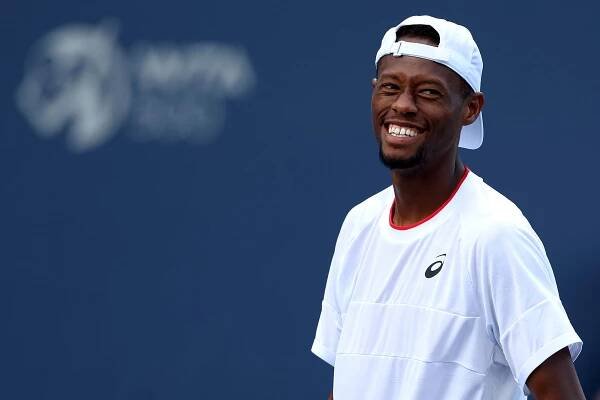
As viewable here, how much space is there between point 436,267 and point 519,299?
208mm

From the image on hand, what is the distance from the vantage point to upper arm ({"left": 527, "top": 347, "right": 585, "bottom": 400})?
239 cm

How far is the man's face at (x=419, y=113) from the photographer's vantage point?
2598 millimetres

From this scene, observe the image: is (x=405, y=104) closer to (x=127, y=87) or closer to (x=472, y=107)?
(x=472, y=107)

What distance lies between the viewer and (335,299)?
Result: 294cm

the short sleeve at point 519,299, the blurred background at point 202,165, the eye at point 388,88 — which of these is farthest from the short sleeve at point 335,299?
the blurred background at point 202,165

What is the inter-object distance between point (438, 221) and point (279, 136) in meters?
1.81

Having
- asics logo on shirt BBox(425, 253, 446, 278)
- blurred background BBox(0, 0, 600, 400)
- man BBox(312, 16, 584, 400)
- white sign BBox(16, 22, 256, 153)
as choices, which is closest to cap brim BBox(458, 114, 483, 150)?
man BBox(312, 16, 584, 400)

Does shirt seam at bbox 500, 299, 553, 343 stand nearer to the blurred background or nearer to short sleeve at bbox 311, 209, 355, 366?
short sleeve at bbox 311, 209, 355, 366

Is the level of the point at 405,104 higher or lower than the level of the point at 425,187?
higher

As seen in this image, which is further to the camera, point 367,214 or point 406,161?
point 367,214

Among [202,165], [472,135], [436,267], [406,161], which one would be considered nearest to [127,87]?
[202,165]

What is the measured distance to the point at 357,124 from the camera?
4352 millimetres

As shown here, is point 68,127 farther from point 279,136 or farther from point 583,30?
point 583,30

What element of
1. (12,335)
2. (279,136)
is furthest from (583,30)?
(12,335)
